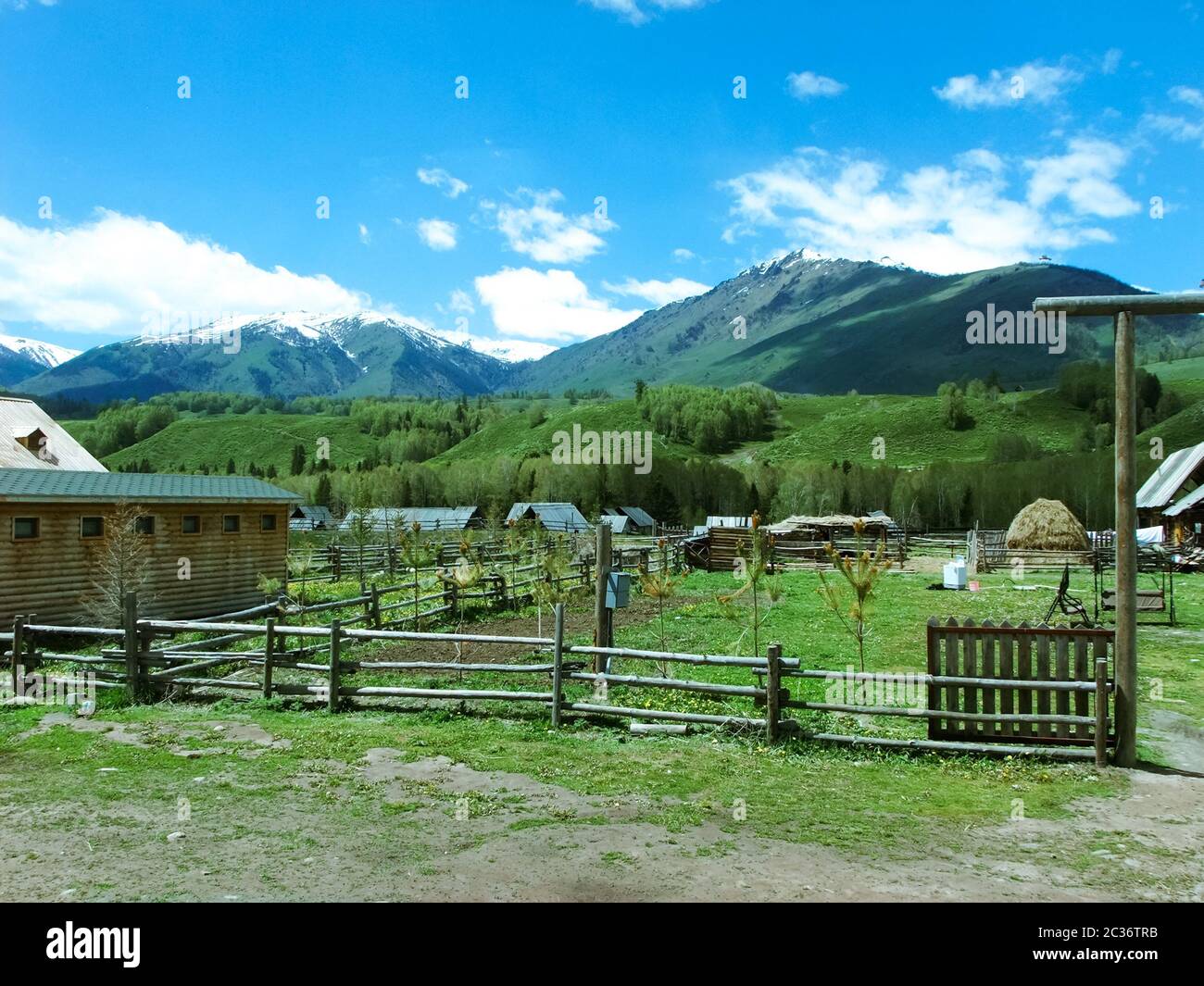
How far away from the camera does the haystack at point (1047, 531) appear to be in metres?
48.4

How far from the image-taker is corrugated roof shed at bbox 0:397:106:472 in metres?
32.9

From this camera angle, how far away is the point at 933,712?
31.8ft

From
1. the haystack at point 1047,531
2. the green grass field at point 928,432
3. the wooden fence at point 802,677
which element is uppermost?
the green grass field at point 928,432

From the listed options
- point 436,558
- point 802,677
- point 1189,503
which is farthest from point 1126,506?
point 1189,503

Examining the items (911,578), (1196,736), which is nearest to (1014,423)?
(911,578)

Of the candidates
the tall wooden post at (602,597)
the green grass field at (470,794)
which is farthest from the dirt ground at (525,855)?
the tall wooden post at (602,597)

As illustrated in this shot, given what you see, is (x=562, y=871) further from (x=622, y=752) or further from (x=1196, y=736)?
(x=1196, y=736)

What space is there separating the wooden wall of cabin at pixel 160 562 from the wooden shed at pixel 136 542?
0.10 feet

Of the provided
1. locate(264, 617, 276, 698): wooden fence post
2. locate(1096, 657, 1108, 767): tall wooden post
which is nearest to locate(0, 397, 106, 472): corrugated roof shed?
locate(264, 617, 276, 698): wooden fence post

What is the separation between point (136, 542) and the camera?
901 inches

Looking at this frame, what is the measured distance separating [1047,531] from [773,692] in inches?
1795

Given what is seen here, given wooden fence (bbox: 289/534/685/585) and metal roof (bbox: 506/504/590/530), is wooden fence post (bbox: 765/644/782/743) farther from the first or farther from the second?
metal roof (bbox: 506/504/590/530)

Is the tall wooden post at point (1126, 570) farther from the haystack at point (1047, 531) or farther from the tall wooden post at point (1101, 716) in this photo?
the haystack at point (1047, 531)

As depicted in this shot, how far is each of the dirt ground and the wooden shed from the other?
16.1 meters
